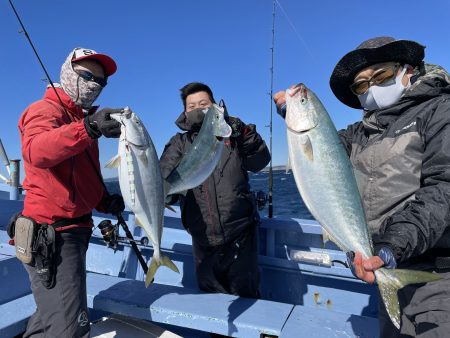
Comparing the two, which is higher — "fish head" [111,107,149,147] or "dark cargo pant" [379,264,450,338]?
"fish head" [111,107,149,147]

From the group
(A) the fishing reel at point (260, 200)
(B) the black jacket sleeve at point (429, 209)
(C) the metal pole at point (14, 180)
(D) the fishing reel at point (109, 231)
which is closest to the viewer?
(B) the black jacket sleeve at point (429, 209)

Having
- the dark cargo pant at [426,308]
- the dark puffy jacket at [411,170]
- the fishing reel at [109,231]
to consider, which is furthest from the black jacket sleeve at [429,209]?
the fishing reel at [109,231]

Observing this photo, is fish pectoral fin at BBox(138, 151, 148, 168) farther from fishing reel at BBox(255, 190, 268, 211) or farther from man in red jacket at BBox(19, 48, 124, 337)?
fishing reel at BBox(255, 190, 268, 211)

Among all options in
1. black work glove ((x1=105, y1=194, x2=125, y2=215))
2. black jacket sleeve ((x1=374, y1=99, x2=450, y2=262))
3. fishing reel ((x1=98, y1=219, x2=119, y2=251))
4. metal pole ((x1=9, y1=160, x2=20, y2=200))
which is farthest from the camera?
metal pole ((x1=9, y1=160, x2=20, y2=200))

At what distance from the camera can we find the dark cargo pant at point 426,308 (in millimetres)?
2252

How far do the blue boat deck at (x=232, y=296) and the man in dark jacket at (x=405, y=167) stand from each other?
1052 mm

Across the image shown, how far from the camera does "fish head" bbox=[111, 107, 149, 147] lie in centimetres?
264

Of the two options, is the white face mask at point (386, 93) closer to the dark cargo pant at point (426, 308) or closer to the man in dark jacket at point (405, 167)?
the man in dark jacket at point (405, 167)

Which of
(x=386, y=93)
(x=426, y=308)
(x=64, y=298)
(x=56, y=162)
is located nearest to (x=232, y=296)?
(x=64, y=298)

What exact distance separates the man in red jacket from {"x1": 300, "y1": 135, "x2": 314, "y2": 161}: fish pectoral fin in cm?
135

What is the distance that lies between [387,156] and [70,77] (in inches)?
111

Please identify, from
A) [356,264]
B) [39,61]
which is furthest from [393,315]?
[39,61]

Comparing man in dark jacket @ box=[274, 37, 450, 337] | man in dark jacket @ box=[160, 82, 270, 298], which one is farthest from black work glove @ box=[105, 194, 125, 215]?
man in dark jacket @ box=[274, 37, 450, 337]

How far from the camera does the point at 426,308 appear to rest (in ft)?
7.64
